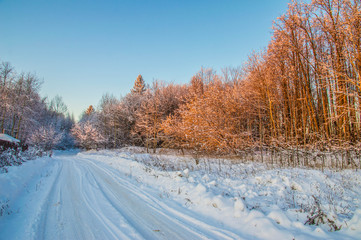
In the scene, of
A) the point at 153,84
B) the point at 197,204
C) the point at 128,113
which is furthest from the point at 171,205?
the point at 128,113

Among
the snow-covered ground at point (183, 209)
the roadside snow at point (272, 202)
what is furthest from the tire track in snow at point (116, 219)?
the roadside snow at point (272, 202)

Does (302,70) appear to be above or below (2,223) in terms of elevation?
above

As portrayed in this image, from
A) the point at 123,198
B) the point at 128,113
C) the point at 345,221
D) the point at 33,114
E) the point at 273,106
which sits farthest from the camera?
the point at 128,113

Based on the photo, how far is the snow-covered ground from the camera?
8.96 feet

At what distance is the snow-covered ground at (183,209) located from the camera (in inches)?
108

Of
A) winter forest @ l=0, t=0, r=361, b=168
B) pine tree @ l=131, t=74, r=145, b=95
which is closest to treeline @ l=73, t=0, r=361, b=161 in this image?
winter forest @ l=0, t=0, r=361, b=168

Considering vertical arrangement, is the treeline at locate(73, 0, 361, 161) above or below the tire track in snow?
above

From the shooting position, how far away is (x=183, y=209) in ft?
12.5

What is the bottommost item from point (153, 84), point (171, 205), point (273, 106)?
point (171, 205)

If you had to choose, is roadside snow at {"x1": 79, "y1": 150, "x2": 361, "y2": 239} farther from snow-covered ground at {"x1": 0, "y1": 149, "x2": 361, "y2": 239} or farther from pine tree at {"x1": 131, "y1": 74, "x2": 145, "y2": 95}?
pine tree at {"x1": 131, "y1": 74, "x2": 145, "y2": 95}

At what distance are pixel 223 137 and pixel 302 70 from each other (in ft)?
23.4

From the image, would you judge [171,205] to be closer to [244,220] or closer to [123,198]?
[123,198]

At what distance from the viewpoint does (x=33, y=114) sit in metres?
24.8

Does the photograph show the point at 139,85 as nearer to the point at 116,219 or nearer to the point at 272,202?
the point at 116,219
